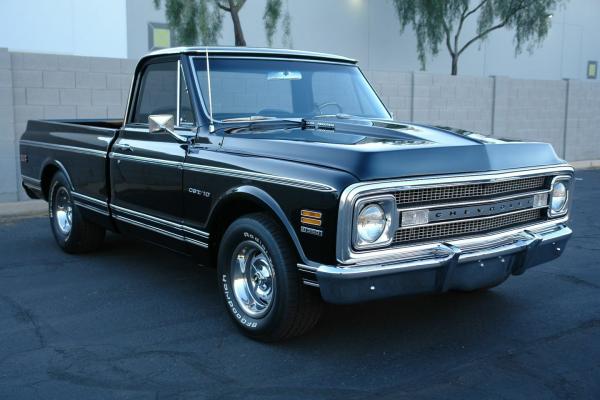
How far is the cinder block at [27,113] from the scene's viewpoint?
936 cm

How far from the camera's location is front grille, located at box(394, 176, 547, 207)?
Answer: 3.86 m

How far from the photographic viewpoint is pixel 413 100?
1402 cm

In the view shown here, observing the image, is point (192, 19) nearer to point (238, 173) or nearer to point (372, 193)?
point (238, 173)

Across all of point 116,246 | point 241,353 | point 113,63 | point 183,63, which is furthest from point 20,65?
point 241,353

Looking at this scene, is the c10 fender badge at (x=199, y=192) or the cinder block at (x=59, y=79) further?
the cinder block at (x=59, y=79)

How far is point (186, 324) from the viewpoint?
475cm

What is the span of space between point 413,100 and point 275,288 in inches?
415

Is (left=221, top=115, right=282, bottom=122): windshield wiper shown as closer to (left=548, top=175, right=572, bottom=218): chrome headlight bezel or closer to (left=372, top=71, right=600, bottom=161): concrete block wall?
(left=548, top=175, right=572, bottom=218): chrome headlight bezel

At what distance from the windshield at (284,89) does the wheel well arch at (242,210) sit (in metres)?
0.76

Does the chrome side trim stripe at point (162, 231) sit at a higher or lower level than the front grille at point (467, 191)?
lower

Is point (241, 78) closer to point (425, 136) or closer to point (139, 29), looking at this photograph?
point (425, 136)

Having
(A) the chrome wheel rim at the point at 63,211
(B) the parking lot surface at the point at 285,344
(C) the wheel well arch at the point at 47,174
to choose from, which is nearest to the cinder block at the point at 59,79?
(C) the wheel well arch at the point at 47,174

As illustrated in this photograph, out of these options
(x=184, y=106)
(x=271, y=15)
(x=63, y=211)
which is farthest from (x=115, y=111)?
(x=271, y=15)

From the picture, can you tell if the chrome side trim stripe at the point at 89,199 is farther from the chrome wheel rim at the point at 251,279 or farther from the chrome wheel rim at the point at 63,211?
the chrome wheel rim at the point at 251,279
